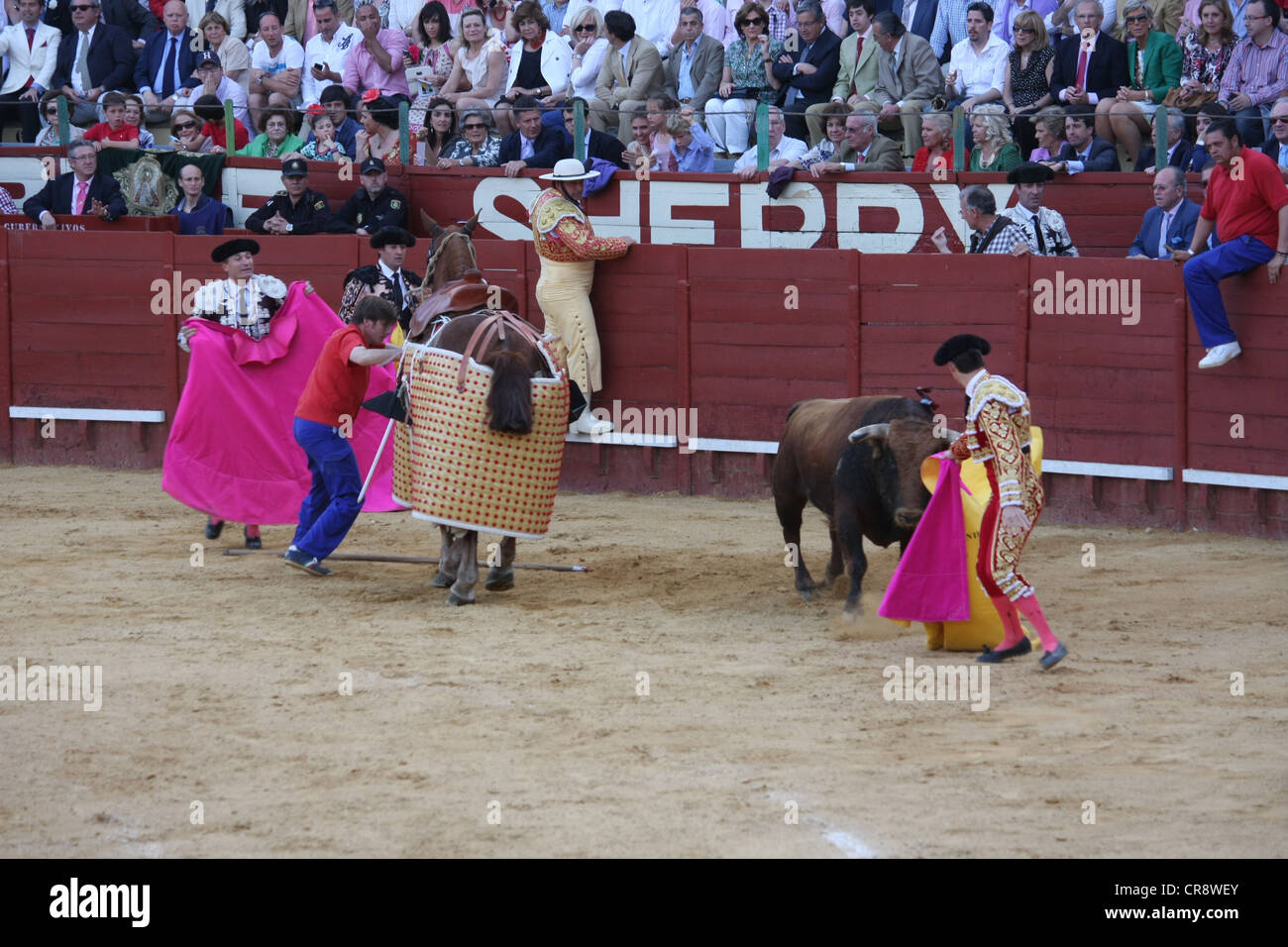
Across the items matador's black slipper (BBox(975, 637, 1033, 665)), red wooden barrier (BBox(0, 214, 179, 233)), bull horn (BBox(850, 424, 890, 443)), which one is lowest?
matador's black slipper (BBox(975, 637, 1033, 665))

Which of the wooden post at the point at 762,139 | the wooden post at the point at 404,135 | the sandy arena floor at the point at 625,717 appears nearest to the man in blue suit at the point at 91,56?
the wooden post at the point at 404,135

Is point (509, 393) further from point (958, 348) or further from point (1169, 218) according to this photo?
point (1169, 218)

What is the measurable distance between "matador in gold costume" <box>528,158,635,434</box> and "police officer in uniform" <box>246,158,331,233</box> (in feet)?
6.73

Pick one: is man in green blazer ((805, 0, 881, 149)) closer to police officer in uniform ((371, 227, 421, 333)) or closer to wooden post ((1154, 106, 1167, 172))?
wooden post ((1154, 106, 1167, 172))

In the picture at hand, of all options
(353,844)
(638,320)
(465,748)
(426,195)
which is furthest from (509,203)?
(353,844)

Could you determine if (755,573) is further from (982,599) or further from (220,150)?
(220,150)

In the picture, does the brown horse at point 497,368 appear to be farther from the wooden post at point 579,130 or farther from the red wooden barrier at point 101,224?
the red wooden barrier at point 101,224

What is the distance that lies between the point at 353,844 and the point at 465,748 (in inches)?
37.2

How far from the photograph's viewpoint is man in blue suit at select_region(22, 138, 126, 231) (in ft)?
42.0

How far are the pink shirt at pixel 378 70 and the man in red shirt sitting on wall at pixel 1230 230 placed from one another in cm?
639

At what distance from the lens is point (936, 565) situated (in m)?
6.55

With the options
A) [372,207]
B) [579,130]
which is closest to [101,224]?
[372,207]

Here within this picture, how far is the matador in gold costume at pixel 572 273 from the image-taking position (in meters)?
10.4

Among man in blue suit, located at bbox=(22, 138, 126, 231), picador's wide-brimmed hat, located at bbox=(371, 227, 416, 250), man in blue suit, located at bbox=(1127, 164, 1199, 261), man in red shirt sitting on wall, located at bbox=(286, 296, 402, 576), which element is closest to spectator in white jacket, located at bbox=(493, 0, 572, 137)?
man in blue suit, located at bbox=(22, 138, 126, 231)
